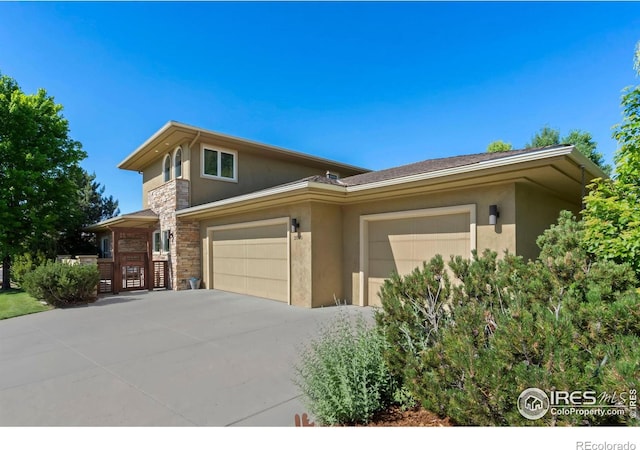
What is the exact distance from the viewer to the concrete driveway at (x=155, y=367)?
3.14m

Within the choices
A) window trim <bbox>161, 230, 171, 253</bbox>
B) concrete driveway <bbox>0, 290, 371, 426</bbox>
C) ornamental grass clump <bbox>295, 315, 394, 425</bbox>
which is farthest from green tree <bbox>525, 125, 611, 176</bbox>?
ornamental grass clump <bbox>295, 315, 394, 425</bbox>

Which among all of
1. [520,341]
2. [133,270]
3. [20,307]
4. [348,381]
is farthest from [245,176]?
[520,341]

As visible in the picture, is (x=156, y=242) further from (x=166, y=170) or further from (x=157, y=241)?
(x=166, y=170)

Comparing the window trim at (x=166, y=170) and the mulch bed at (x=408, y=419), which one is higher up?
the window trim at (x=166, y=170)

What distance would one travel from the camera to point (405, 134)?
15.6m

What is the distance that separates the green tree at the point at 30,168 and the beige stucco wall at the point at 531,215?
65.4 ft

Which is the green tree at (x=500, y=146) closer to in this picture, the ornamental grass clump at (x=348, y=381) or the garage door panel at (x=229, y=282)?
the garage door panel at (x=229, y=282)

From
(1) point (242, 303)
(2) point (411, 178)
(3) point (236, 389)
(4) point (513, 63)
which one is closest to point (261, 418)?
(3) point (236, 389)

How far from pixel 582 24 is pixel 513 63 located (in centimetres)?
229

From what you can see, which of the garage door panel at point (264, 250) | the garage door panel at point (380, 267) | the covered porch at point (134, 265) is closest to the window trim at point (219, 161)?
the covered porch at point (134, 265)

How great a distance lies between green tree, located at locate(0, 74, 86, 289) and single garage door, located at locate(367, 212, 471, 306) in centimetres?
1697

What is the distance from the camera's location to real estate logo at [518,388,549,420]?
1987 mm

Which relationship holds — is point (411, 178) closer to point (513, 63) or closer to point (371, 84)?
point (513, 63)

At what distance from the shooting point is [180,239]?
1267cm
